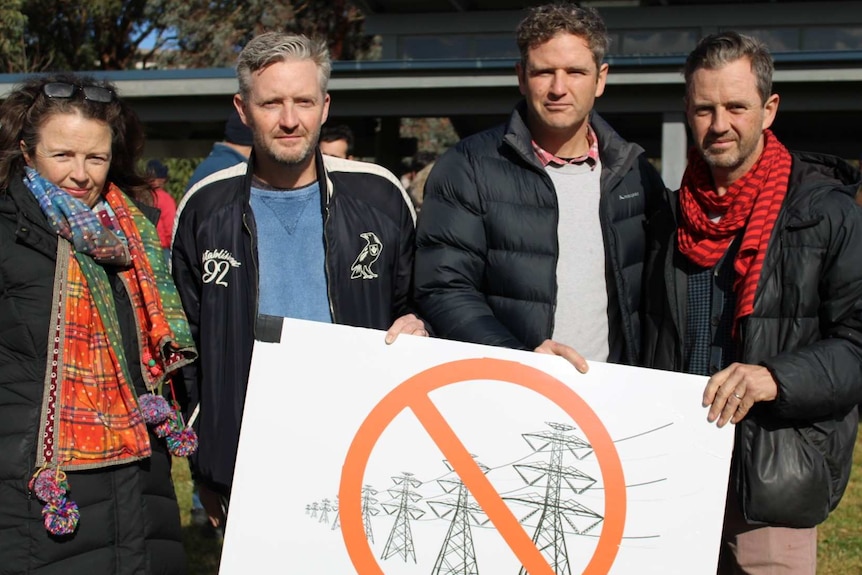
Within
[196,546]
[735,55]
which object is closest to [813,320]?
[735,55]

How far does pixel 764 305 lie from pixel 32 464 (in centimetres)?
232

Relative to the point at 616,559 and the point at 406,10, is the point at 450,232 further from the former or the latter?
the point at 406,10

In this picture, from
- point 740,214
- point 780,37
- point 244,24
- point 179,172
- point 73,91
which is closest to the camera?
point 740,214

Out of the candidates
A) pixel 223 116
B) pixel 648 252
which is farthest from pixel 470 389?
pixel 223 116

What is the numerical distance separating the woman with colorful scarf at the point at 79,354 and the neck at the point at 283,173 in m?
0.46

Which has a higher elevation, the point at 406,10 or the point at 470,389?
the point at 406,10

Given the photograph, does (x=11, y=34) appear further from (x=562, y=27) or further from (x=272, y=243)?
(x=562, y=27)

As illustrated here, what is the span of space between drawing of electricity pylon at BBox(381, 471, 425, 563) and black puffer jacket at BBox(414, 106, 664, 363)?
1.74 ft

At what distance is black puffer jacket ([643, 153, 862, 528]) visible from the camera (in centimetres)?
304

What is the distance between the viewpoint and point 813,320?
3.14 metres

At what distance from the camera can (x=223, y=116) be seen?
46.2 feet

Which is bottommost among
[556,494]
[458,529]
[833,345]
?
[458,529]

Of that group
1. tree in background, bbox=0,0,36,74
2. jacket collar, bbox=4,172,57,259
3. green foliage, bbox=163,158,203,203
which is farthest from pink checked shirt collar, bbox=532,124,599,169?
tree in background, bbox=0,0,36,74

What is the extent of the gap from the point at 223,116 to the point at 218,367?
36.6ft
